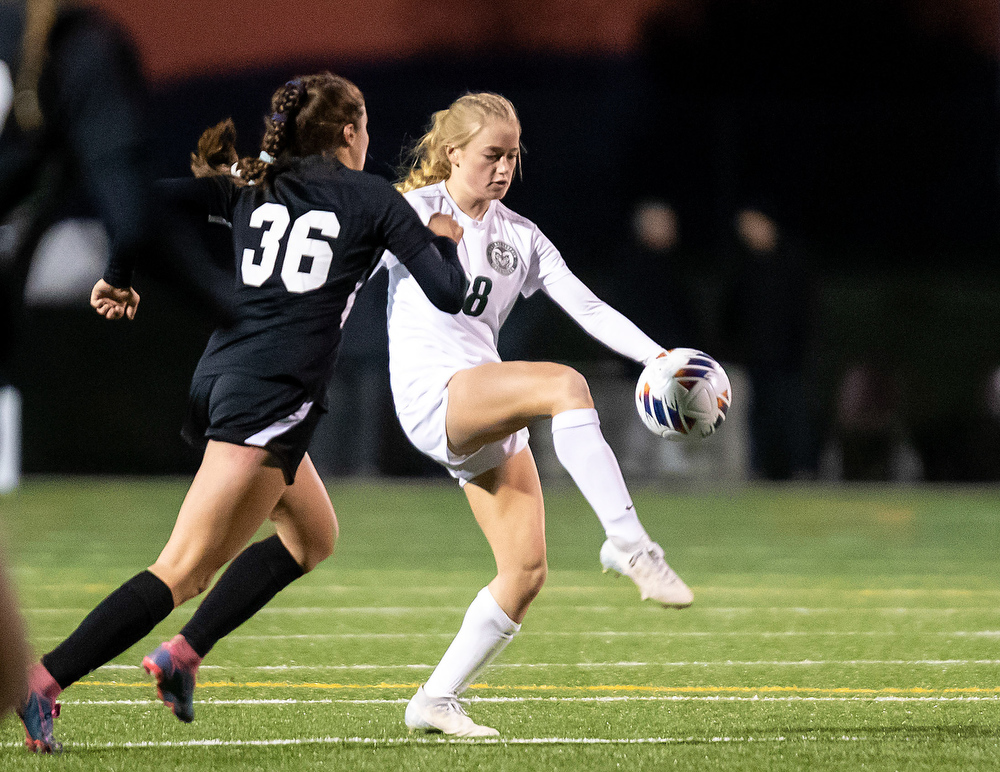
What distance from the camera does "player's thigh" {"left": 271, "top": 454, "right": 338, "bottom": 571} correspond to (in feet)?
14.8

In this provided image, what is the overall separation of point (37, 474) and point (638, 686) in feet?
40.6

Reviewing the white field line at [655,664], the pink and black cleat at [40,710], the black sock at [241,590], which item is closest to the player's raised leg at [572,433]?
the black sock at [241,590]

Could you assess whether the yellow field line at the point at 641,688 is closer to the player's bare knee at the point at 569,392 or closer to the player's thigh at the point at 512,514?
the player's thigh at the point at 512,514

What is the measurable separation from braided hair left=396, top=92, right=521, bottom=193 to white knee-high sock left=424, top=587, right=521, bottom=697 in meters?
1.31

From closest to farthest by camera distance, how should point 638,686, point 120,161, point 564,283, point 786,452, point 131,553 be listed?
point 120,161 < point 564,283 < point 638,686 < point 131,553 < point 786,452

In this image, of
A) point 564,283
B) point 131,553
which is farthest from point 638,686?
point 131,553

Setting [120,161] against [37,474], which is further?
[37,474]

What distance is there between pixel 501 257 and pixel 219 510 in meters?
1.21

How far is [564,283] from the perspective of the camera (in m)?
4.86

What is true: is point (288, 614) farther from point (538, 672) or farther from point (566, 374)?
point (566, 374)

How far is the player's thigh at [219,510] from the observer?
161 inches

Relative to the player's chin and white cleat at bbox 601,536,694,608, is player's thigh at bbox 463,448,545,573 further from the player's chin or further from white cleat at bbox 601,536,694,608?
the player's chin

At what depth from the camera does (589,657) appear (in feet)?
20.2

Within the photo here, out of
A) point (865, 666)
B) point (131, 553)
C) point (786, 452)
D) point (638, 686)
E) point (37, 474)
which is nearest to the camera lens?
point (638, 686)
